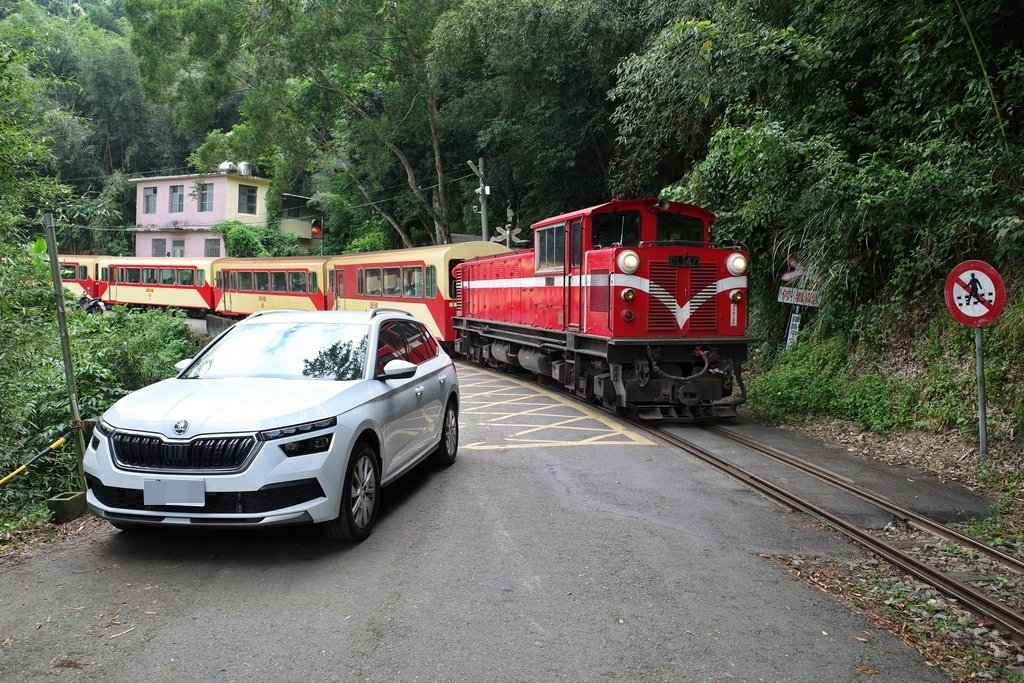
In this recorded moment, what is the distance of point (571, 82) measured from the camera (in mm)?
24016

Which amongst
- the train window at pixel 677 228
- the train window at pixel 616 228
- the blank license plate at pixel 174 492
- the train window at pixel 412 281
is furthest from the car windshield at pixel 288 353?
the train window at pixel 412 281

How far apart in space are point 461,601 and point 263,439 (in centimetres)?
168

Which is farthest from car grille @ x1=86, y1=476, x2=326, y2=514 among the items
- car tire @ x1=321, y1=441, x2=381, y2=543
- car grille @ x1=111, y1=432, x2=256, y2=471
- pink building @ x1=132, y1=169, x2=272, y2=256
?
pink building @ x1=132, y1=169, x2=272, y2=256

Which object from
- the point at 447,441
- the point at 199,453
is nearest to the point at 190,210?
the point at 447,441

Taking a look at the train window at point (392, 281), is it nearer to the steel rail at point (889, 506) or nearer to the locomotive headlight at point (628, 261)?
the locomotive headlight at point (628, 261)

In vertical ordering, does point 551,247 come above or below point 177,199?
below

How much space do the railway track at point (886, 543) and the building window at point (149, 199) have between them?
50400mm

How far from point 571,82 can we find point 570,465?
58.3ft

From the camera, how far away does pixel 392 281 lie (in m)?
24.3

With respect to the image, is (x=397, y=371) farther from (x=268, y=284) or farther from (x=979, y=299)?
(x=268, y=284)

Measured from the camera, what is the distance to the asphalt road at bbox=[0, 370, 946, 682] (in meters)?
4.02

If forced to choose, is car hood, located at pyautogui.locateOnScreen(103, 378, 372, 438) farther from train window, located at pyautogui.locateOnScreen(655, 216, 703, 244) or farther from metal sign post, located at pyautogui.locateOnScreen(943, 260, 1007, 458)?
train window, located at pyautogui.locateOnScreen(655, 216, 703, 244)

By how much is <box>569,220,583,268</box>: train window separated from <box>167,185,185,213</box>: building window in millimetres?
44869

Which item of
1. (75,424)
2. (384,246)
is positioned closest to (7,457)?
(75,424)
